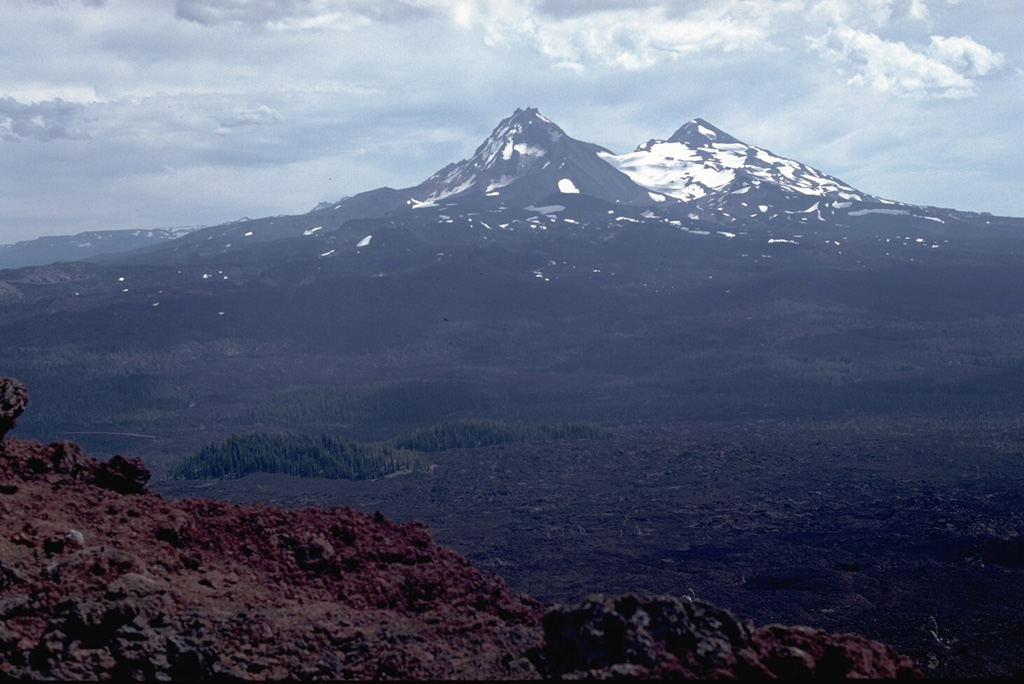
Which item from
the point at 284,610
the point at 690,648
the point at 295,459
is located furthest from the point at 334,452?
the point at 690,648

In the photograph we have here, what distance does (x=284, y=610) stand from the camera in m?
14.7

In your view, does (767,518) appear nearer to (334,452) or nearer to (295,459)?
(334,452)

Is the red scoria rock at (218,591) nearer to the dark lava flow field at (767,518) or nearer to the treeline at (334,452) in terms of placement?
the dark lava flow field at (767,518)

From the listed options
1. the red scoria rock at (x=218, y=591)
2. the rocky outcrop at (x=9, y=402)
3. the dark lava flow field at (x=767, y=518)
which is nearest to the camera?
the red scoria rock at (x=218, y=591)

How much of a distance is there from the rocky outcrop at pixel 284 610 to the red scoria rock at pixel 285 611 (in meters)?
0.02

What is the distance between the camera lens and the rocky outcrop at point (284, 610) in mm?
11734

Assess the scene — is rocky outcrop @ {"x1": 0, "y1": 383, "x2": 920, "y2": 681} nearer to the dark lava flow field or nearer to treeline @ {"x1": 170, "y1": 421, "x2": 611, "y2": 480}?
the dark lava flow field

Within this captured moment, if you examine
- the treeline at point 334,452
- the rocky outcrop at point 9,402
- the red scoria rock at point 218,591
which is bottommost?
the treeline at point 334,452

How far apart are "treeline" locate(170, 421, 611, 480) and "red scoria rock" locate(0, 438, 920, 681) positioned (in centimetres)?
5439

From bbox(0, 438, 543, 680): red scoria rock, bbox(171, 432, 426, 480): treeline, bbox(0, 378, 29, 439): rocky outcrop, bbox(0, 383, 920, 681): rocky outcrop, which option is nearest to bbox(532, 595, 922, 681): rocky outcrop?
bbox(0, 383, 920, 681): rocky outcrop

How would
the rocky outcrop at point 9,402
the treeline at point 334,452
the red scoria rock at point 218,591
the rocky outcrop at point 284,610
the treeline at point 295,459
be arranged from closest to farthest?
1. the rocky outcrop at point 284,610
2. the red scoria rock at point 218,591
3. the rocky outcrop at point 9,402
4. the treeline at point 295,459
5. the treeline at point 334,452

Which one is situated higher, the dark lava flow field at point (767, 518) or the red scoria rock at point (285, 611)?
the red scoria rock at point (285, 611)

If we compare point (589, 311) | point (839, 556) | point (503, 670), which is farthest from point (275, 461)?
point (589, 311)

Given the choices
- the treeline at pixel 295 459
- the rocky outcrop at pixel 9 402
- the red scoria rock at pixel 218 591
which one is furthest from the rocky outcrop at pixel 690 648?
the treeline at pixel 295 459
